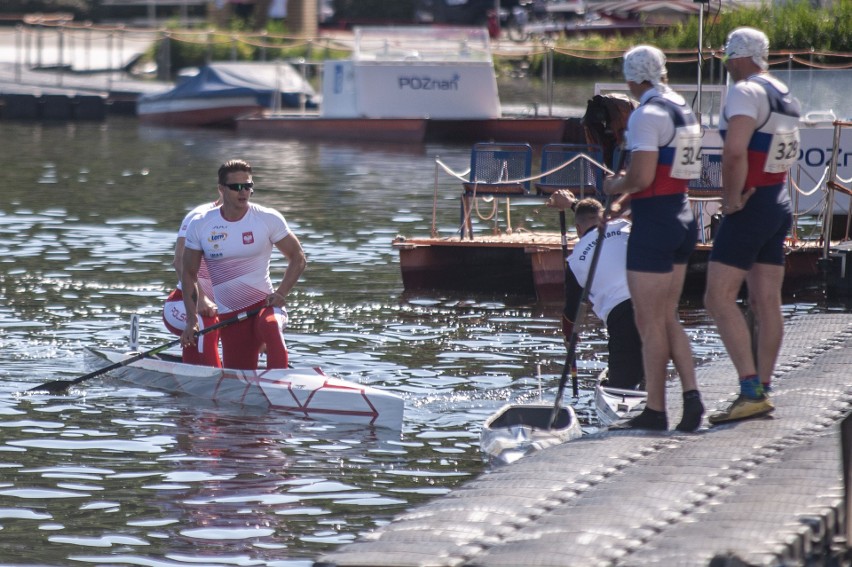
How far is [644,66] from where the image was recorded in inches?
291

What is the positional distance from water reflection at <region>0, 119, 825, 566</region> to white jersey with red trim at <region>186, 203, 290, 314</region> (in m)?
0.81

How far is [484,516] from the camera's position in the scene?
629 cm

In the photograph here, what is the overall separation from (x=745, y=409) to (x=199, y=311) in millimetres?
4352

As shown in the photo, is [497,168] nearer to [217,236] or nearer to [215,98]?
[217,236]

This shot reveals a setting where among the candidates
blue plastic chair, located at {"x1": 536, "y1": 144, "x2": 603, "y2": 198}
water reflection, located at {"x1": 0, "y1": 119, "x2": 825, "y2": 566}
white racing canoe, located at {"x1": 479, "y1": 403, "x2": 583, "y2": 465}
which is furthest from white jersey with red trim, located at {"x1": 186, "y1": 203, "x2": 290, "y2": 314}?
blue plastic chair, located at {"x1": 536, "y1": 144, "x2": 603, "y2": 198}

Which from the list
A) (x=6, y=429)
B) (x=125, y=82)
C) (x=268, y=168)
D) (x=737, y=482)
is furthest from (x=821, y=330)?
(x=125, y=82)

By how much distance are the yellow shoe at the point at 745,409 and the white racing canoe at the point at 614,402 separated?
→ 865mm

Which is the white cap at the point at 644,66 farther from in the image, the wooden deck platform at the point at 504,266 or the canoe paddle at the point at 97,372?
the wooden deck platform at the point at 504,266

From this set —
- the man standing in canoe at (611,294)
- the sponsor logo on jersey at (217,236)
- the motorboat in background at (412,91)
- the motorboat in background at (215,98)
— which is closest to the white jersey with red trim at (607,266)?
the man standing in canoe at (611,294)

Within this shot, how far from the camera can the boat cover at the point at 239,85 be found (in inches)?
1316

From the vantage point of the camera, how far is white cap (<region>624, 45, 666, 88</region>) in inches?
291

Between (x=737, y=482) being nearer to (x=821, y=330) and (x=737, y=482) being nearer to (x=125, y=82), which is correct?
(x=821, y=330)

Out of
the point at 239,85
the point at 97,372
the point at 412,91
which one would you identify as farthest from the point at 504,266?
the point at 239,85

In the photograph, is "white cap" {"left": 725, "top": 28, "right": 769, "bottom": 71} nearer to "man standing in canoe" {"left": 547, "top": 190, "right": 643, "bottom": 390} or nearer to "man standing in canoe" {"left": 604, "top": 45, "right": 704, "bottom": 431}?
"man standing in canoe" {"left": 604, "top": 45, "right": 704, "bottom": 431}
